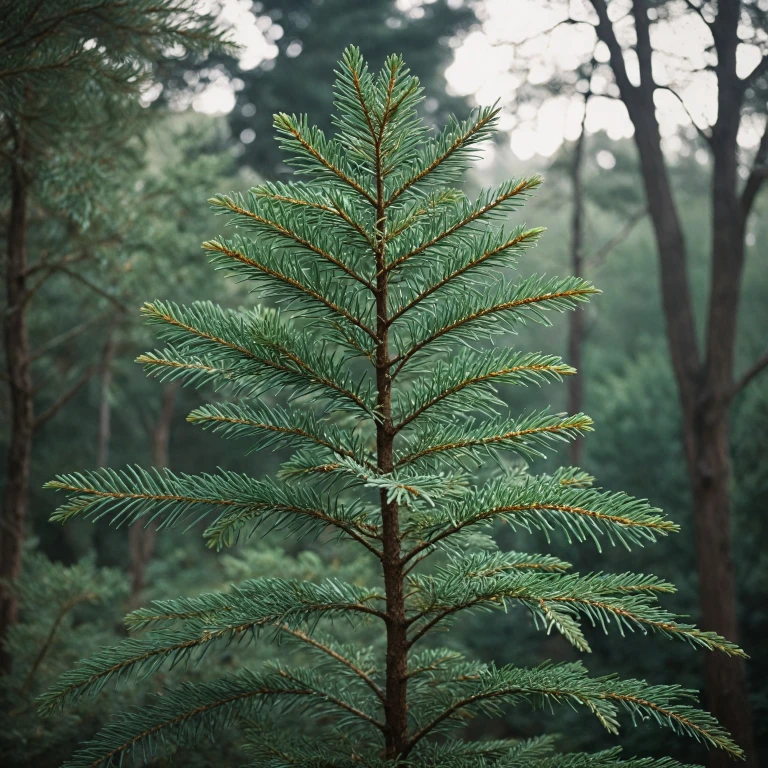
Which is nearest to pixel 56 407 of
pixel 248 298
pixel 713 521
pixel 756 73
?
pixel 248 298

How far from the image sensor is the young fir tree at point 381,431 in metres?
1.46

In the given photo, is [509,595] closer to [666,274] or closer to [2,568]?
[2,568]

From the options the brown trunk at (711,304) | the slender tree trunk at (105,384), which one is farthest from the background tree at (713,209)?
the slender tree trunk at (105,384)

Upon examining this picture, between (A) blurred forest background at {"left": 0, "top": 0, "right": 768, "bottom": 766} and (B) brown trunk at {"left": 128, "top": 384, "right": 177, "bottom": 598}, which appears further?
(B) brown trunk at {"left": 128, "top": 384, "right": 177, "bottom": 598}

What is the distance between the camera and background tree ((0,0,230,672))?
8.46 feet

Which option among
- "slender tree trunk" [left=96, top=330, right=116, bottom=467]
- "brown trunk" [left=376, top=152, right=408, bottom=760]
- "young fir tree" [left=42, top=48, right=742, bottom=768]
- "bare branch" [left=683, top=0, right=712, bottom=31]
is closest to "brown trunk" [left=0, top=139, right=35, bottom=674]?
"young fir tree" [left=42, top=48, right=742, bottom=768]

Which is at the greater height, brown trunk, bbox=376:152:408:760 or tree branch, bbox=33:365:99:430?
tree branch, bbox=33:365:99:430

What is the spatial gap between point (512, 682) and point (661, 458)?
9.89 meters

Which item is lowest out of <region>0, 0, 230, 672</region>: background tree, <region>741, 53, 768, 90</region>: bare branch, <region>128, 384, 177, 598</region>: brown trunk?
<region>128, 384, 177, 598</region>: brown trunk

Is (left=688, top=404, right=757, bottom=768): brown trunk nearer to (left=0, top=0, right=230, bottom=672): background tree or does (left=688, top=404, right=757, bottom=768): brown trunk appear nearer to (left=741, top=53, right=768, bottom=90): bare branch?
(left=741, top=53, right=768, bottom=90): bare branch

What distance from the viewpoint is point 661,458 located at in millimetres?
10562

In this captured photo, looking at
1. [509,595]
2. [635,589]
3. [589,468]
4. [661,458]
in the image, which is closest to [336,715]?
[509,595]

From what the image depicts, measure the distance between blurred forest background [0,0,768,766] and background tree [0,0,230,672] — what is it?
0.02 m

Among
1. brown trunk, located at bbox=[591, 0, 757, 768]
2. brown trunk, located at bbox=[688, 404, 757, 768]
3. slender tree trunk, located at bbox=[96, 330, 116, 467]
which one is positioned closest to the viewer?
brown trunk, located at bbox=[591, 0, 757, 768]
